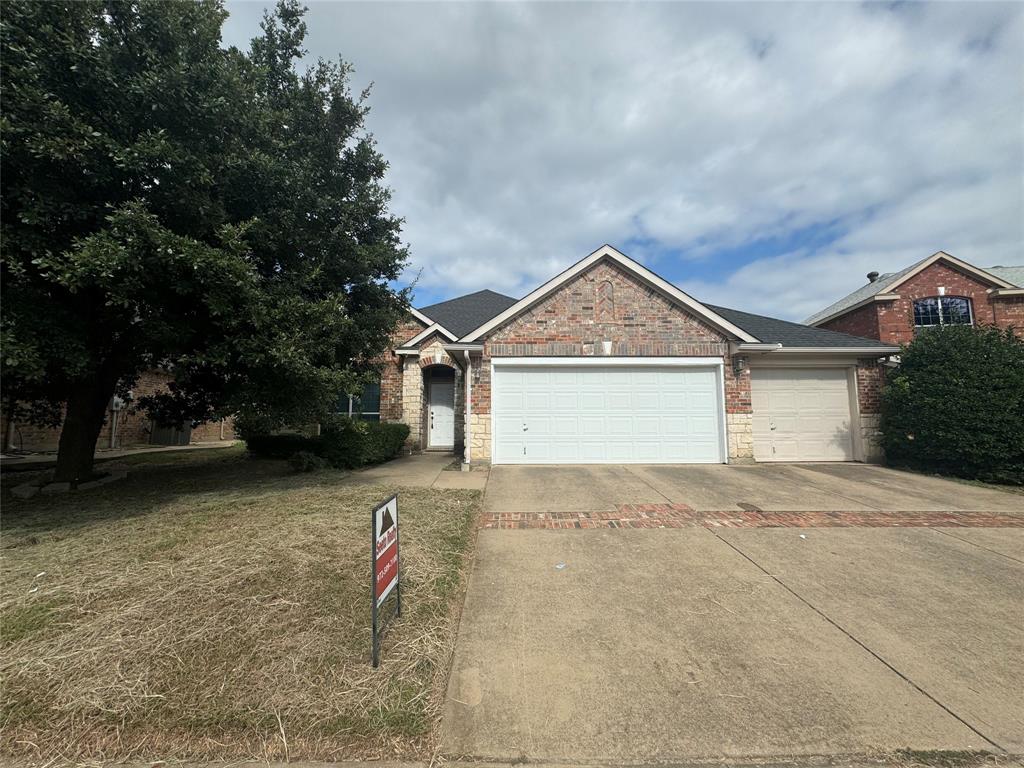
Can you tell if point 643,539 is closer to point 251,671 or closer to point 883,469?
point 251,671

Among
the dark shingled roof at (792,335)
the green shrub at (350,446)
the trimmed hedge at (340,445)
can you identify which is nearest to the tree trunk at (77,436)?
the trimmed hedge at (340,445)

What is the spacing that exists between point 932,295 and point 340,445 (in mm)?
23505

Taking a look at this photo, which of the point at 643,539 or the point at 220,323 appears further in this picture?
the point at 220,323

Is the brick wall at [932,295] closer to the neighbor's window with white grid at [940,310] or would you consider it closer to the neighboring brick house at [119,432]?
the neighbor's window with white grid at [940,310]

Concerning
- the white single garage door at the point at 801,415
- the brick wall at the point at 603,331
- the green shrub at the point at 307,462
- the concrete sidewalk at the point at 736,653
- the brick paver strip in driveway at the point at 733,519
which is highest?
the brick wall at the point at 603,331

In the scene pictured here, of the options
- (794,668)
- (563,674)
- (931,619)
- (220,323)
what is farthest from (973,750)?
(220,323)

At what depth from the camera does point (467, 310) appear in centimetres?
1728

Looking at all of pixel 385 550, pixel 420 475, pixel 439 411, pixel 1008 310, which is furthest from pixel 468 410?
pixel 1008 310

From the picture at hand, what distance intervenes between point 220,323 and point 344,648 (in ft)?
17.1

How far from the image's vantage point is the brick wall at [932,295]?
17875 millimetres

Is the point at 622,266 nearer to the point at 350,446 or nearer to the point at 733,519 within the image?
the point at 733,519

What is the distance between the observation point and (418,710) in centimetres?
A: 238

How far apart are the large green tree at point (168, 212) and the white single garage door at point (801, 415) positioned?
9.66m

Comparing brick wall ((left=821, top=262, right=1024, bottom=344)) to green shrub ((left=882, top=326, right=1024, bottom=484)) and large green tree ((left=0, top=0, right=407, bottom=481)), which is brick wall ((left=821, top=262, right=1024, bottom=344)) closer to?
green shrub ((left=882, top=326, right=1024, bottom=484))
